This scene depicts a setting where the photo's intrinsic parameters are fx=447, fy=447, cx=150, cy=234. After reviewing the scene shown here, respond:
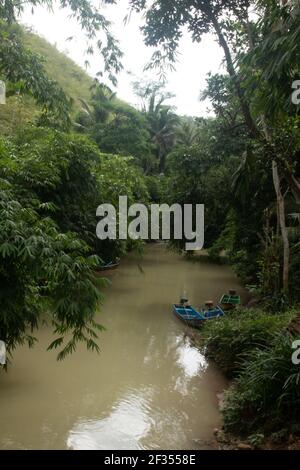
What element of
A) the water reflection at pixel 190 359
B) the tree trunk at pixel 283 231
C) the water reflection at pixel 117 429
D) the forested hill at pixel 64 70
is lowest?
the water reflection at pixel 190 359

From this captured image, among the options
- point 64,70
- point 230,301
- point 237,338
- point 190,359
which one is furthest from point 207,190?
point 64,70

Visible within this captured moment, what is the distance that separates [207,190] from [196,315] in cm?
338

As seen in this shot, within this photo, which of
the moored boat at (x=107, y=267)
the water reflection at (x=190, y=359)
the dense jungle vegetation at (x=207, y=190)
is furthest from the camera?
the moored boat at (x=107, y=267)

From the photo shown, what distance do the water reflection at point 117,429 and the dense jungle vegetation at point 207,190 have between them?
1.03 metres

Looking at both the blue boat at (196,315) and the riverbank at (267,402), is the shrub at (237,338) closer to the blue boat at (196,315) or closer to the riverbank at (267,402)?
the riverbank at (267,402)

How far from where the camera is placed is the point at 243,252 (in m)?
11.7

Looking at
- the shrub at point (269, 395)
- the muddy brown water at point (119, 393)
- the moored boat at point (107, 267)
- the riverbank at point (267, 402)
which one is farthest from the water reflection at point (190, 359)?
the moored boat at point (107, 267)

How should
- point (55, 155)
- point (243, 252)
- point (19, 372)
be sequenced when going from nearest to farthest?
1. point (19, 372)
2. point (55, 155)
3. point (243, 252)

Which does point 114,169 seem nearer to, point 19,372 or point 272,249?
point 272,249

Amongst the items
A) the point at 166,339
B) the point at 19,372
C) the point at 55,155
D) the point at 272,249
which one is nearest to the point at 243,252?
the point at 272,249

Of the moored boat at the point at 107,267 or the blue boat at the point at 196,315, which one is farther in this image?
the moored boat at the point at 107,267

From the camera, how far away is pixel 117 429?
5.12m

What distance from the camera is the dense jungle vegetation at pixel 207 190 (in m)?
3.65
